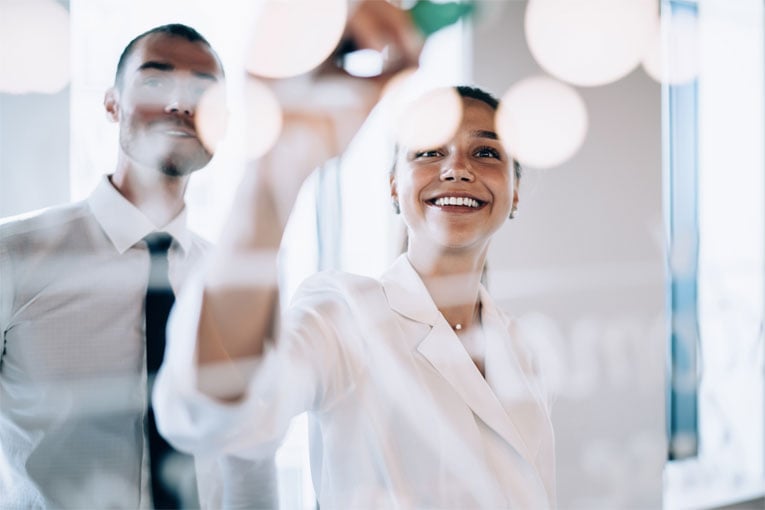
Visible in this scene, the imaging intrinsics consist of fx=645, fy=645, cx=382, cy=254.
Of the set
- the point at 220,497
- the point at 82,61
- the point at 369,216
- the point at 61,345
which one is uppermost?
the point at 82,61

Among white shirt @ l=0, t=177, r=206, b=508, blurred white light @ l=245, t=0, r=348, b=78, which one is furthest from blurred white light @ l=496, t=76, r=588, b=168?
white shirt @ l=0, t=177, r=206, b=508

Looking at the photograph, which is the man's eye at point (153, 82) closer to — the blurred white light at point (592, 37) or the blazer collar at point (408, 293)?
the blazer collar at point (408, 293)

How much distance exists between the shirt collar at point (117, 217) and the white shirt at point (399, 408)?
156mm

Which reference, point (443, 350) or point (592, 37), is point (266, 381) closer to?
point (443, 350)

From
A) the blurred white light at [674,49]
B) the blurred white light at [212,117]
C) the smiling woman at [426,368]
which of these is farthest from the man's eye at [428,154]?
the blurred white light at [674,49]

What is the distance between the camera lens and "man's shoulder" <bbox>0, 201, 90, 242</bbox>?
0.55 m

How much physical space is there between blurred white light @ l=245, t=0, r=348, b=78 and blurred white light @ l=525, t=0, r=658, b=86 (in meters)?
0.57

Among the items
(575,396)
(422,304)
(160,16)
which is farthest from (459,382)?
(160,16)

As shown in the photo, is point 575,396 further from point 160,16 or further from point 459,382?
point 160,16

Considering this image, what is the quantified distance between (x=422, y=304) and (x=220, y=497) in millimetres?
287

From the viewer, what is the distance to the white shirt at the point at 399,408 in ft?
2.14

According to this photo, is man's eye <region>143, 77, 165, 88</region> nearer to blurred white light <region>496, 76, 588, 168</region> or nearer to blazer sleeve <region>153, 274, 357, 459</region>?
blazer sleeve <region>153, 274, 357, 459</region>

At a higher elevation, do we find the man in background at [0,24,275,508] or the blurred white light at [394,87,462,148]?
the blurred white light at [394,87,462,148]

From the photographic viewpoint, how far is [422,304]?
72 cm
